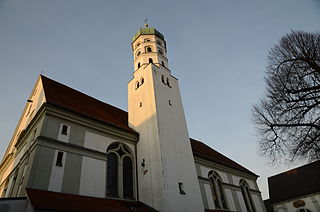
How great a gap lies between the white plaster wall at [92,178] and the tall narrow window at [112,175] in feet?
2.40

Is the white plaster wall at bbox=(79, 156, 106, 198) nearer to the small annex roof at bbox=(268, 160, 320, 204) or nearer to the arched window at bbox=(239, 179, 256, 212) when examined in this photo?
the arched window at bbox=(239, 179, 256, 212)

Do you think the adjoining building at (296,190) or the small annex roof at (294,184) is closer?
the adjoining building at (296,190)

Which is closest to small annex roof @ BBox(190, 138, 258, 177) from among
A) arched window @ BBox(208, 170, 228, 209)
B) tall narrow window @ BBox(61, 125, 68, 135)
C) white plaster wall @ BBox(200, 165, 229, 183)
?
white plaster wall @ BBox(200, 165, 229, 183)

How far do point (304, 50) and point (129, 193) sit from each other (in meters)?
13.0

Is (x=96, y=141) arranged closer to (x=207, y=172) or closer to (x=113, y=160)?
(x=113, y=160)

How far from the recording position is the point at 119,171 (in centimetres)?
1483

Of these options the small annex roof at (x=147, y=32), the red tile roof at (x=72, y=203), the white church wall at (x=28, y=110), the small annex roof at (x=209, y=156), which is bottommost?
the red tile roof at (x=72, y=203)

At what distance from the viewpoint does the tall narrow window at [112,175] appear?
13.8m

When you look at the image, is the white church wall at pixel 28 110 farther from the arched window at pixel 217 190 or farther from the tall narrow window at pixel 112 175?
the arched window at pixel 217 190

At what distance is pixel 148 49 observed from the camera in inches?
923

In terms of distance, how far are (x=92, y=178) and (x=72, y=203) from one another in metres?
2.54

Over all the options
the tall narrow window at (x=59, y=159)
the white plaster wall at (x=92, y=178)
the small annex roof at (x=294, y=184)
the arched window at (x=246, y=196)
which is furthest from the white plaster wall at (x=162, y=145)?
the small annex roof at (x=294, y=184)

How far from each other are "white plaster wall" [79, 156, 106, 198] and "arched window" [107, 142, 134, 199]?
78cm

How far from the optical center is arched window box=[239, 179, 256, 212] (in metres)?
22.3
